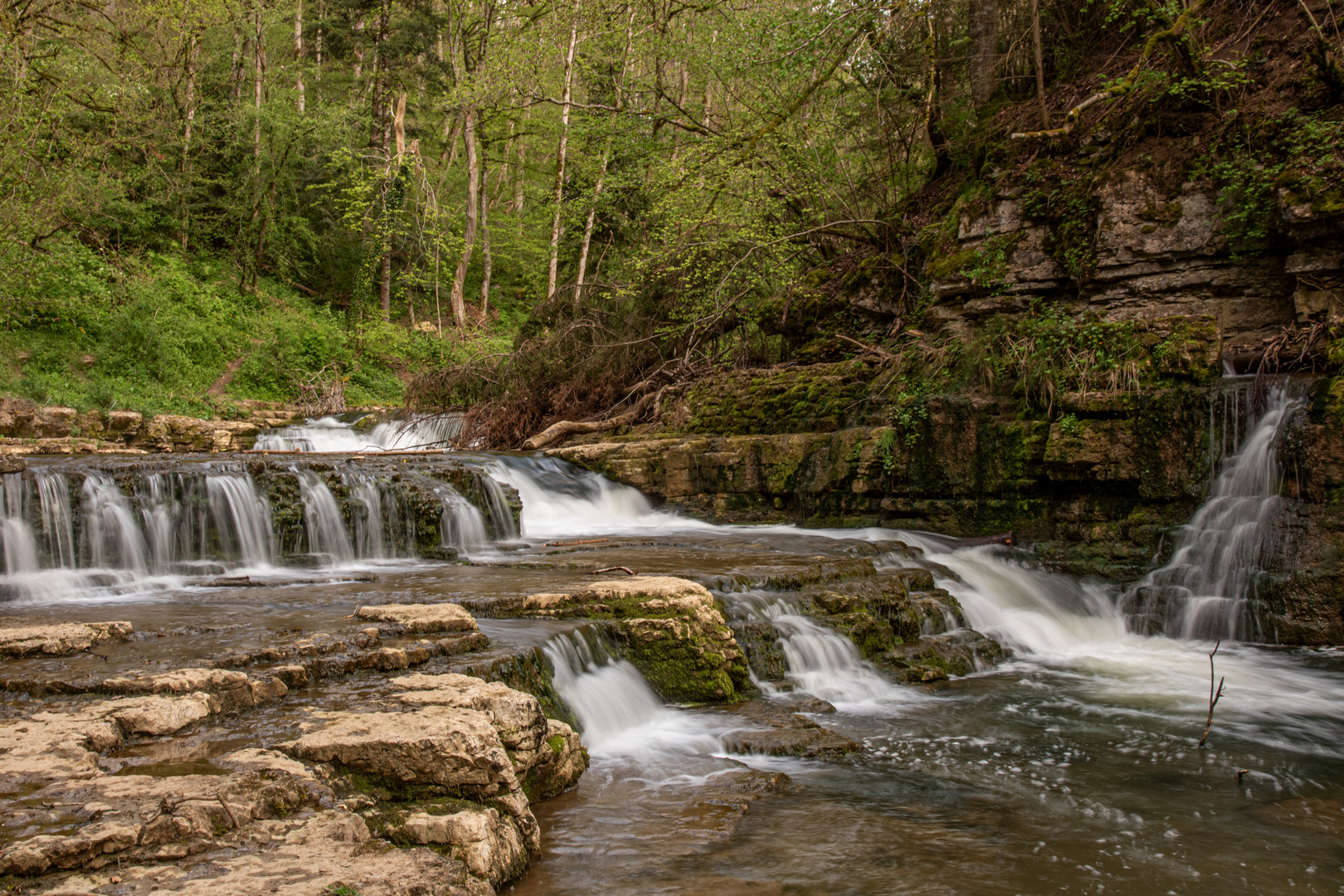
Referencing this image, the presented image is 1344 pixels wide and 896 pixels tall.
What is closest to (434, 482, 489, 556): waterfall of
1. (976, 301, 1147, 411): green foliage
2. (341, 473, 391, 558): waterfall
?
(341, 473, 391, 558): waterfall

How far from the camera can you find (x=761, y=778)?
4.51m

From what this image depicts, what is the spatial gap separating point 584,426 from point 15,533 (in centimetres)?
857

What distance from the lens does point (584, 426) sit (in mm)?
15219

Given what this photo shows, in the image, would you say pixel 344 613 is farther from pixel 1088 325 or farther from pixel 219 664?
pixel 1088 325

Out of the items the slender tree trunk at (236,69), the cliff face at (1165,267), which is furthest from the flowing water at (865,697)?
the slender tree trunk at (236,69)

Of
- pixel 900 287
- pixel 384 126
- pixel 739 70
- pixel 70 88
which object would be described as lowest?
pixel 900 287

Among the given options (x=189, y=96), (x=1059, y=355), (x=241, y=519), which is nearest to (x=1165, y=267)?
(x=1059, y=355)

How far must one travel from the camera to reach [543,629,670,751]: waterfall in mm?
5090

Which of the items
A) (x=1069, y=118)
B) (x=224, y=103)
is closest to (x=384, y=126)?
(x=224, y=103)

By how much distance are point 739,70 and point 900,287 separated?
4195 millimetres

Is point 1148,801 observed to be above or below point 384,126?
below

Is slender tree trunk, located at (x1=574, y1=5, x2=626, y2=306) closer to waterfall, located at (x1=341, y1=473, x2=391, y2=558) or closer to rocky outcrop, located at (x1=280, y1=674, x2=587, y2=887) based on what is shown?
waterfall, located at (x1=341, y1=473, x2=391, y2=558)

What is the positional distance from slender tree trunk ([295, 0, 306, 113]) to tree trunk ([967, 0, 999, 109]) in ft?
63.6

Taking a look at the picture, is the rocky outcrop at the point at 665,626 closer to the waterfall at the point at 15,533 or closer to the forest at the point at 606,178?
the waterfall at the point at 15,533
